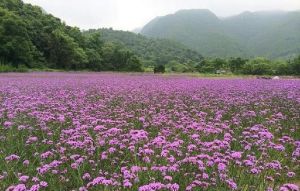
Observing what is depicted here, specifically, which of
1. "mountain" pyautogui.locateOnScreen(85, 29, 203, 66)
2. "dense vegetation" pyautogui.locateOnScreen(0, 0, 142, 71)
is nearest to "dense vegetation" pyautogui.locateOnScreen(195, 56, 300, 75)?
"dense vegetation" pyautogui.locateOnScreen(0, 0, 142, 71)

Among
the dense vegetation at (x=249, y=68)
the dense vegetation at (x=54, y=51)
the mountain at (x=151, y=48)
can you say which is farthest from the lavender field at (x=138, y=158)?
the mountain at (x=151, y=48)

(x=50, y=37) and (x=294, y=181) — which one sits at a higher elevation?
(x=50, y=37)

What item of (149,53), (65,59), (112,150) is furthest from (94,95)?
(149,53)

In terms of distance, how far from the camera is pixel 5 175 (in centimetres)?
632

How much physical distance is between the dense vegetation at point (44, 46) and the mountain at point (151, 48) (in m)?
43.8

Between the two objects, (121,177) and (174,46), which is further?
(174,46)

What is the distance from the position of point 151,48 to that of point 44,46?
75434 millimetres

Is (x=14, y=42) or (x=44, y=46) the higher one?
(x=14, y=42)

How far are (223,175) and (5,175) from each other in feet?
10.1

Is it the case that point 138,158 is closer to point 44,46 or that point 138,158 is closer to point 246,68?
point 44,46

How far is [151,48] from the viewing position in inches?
5546

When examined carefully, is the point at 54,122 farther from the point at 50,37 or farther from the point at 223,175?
the point at 50,37

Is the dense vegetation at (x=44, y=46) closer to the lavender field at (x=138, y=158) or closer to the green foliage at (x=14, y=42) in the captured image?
the green foliage at (x=14, y=42)

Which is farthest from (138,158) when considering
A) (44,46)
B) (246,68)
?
(246,68)
